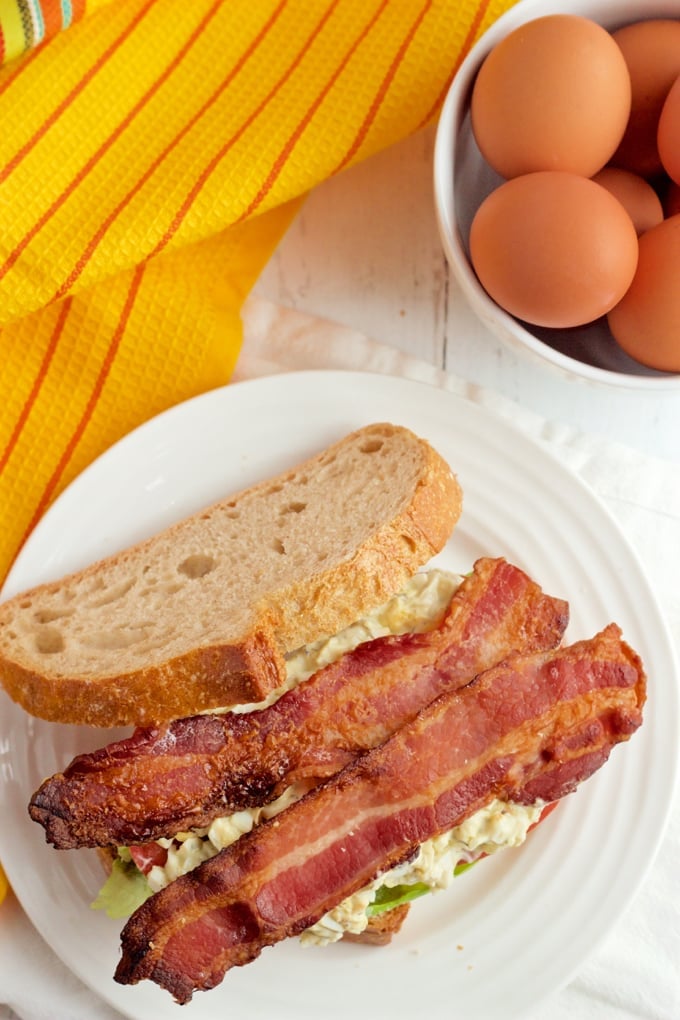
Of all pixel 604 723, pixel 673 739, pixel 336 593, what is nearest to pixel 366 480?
pixel 336 593

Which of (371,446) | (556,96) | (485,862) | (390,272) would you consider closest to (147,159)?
(390,272)

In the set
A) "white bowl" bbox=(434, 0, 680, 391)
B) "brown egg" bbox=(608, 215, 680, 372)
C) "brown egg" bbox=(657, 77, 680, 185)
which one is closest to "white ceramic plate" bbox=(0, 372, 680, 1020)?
"white bowl" bbox=(434, 0, 680, 391)

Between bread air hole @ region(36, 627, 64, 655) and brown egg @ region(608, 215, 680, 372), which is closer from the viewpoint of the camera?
brown egg @ region(608, 215, 680, 372)

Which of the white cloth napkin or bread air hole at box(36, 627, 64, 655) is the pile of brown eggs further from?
bread air hole at box(36, 627, 64, 655)

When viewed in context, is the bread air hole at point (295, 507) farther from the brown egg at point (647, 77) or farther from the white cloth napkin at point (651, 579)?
the brown egg at point (647, 77)

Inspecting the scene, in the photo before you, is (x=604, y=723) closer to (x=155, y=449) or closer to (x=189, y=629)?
(x=189, y=629)

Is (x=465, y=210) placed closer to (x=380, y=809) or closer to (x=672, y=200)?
(x=672, y=200)
